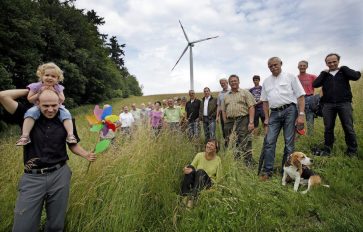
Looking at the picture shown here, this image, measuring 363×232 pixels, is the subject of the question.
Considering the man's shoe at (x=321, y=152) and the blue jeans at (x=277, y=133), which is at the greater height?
the blue jeans at (x=277, y=133)

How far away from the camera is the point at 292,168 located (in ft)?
14.9

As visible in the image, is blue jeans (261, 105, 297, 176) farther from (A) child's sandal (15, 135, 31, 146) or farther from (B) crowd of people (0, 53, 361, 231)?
(A) child's sandal (15, 135, 31, 146)

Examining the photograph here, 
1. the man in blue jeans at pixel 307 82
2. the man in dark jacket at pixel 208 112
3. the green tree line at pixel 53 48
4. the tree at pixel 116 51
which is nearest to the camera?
the man in blue jeans at pixel 307 82

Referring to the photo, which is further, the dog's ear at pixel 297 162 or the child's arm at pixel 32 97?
the dog's ear at pixel 297 162

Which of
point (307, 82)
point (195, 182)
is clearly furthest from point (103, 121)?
point (307, 82)

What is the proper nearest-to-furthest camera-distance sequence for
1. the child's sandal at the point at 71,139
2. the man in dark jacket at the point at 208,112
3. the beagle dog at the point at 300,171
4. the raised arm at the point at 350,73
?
1. the child's sandal at the point at 71,139
2. the beagle dog at the point at 300,171
3. the raised arm at the point at 350,73
4. the man in dark jacket at the point at 208,112

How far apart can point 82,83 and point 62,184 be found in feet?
89.9

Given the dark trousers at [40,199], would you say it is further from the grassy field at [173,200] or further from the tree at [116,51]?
the tree at [116,51]

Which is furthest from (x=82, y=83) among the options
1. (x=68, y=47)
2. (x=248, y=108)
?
(x=248, y=108)

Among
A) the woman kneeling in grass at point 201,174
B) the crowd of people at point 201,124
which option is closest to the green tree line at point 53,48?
the crowd of people at point 201,124

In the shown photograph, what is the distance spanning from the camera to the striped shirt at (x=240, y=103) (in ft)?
19.3

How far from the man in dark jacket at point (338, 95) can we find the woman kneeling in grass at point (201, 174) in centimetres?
239

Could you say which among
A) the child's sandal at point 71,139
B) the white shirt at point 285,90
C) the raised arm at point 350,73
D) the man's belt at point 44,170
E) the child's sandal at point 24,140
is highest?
the raised arm at point 350,73

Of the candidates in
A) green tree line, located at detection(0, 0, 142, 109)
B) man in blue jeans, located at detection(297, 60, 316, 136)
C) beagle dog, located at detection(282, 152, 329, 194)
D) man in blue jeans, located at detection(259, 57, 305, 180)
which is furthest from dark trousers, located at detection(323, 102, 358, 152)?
green tree line, located at detection(0, 0, 142, 109)
